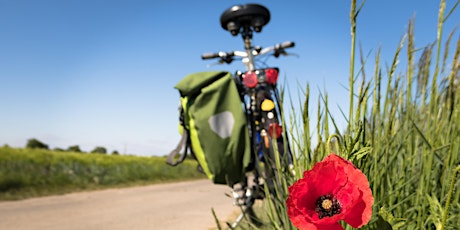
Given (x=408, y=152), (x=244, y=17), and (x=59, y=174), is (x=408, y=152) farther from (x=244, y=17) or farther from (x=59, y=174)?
(x=59, y=174)

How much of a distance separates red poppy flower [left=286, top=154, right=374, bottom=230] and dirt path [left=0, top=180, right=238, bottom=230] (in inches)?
112

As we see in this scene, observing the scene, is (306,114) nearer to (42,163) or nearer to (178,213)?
(178,213)

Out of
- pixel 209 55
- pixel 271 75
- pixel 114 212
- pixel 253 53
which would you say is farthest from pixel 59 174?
pixel 271 75

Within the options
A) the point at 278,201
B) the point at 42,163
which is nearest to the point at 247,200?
the point at 278,201

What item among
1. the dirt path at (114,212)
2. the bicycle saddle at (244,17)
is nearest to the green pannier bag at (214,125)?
the bicycle saddle at (244,17)

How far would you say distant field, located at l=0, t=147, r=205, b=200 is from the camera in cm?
597

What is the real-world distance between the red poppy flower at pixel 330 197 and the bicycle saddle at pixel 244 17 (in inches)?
100

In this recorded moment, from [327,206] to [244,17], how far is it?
8.55 ft

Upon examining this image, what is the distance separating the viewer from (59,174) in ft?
22.8

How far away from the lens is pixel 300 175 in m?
1.14

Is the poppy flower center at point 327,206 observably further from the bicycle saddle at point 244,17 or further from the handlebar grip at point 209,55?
the handlebar grip at point 209,55

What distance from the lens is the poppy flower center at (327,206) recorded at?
0.58 m

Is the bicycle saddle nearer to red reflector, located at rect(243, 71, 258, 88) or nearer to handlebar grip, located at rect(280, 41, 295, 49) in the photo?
handlebar grip, located at rect(280, 41, 295, 49)

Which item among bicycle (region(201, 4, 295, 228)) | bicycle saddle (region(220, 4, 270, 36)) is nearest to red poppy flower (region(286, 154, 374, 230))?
bicycle (region(201, 4, 295, 228))
